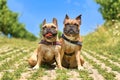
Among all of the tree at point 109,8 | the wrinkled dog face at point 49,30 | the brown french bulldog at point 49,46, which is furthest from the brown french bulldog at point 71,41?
the tree at point 109,8

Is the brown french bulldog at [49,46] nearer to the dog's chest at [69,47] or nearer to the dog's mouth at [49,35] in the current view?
the dog's mouth at [49,35]

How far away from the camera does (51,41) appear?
Answer: 12938mm

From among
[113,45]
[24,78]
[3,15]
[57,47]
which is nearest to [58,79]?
[24,78]

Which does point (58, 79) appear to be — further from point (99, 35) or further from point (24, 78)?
point (99, 35)

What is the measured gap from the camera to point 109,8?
1475 inches

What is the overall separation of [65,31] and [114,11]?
2437 cm

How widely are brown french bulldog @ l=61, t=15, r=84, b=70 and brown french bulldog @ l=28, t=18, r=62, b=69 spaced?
26cm

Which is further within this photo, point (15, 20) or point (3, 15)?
point (15, 20)

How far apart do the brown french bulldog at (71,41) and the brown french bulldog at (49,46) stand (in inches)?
10.3

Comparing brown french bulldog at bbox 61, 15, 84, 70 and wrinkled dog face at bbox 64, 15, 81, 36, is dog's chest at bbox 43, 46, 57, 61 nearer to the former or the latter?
brown french bulldog at bbox 61, 15, 84, 70

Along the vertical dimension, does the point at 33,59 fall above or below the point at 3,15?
below

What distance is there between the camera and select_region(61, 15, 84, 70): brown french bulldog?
42.4 feet

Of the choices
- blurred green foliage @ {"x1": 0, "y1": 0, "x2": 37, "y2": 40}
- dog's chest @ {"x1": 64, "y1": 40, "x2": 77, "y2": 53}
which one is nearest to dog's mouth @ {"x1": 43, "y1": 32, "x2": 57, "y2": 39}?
dog's chest @ {"x1": 64, "y1": 40, "x2": 77, "y2": 53}

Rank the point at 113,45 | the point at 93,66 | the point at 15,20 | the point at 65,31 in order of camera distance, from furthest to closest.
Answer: the point at 15,20
the point at 113,45
the point at 93,66
the point at 65,31
